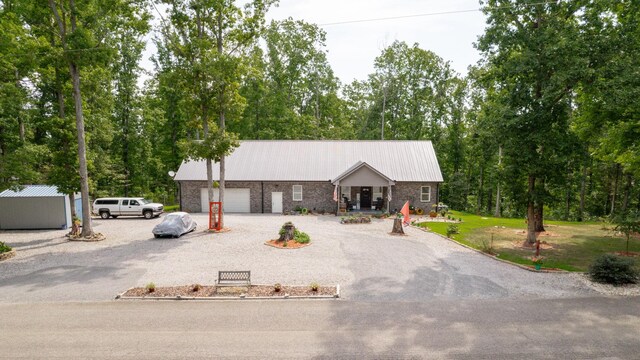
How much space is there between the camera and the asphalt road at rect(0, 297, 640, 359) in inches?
344

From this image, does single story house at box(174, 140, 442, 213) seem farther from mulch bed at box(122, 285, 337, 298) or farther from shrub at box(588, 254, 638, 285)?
mulch bed at box(122, 285, 337, 298)

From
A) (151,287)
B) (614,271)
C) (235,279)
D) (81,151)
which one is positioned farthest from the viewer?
(81,151)

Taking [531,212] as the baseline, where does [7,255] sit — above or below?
below

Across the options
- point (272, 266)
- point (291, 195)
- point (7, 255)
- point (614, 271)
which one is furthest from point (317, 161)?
point (614, 271)

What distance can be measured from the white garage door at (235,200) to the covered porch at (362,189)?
27.3ft

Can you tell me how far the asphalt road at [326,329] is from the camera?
8.74 m

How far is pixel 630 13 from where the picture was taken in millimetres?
15703

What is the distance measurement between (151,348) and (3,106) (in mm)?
25409

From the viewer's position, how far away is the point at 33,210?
968 inches

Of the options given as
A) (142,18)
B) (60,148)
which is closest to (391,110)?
(142,18)

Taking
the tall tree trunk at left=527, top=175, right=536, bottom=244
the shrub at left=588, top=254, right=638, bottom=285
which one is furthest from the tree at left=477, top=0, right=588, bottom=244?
the shrub at left=588, top=254, right=638, bottom=285

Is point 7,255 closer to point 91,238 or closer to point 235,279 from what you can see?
point 91,238

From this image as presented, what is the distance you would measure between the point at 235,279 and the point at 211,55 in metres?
15.5

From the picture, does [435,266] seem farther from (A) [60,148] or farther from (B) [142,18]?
(A) [60,148]
